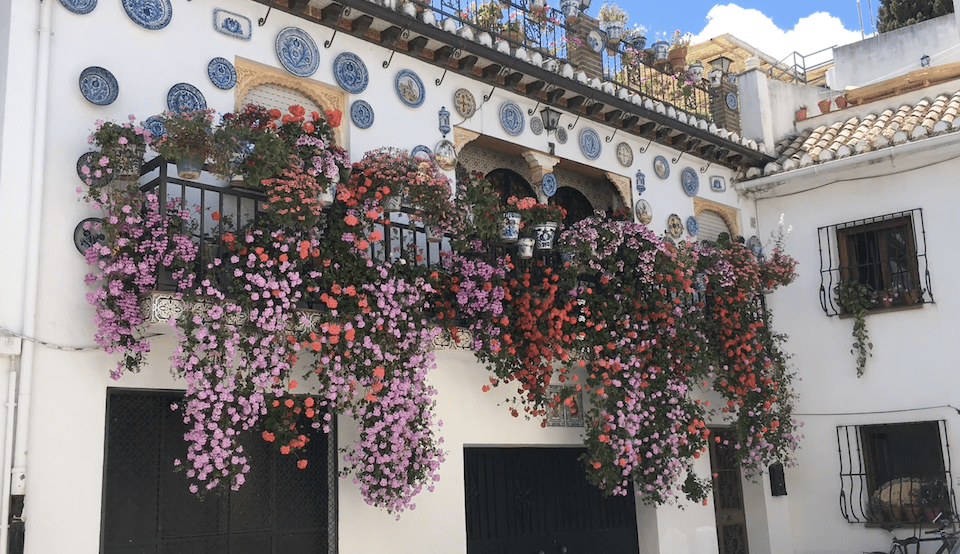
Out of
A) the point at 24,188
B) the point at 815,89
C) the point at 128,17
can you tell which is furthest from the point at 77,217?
the point at 815,89

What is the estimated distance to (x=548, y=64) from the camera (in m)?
9.23

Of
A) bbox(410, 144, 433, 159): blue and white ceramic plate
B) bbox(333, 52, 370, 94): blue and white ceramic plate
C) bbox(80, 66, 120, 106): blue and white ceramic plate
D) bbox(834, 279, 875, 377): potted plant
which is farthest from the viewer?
bbox(834, 279, 875, 377): potted plant

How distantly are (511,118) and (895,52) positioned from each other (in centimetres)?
1081

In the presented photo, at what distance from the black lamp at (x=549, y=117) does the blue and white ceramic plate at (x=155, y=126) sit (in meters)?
4.12

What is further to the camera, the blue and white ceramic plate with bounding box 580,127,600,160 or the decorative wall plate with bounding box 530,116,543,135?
the blue and white ceramic plate with bounding box 580,127,600,160

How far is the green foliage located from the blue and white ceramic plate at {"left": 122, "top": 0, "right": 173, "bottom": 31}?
659 inches

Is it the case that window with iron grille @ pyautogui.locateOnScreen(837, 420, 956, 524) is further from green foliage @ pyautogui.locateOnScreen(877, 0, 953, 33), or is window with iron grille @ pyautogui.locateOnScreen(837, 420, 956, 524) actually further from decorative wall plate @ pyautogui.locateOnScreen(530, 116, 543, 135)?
green foliage @ pyautogui.locateOnScreen(877, 0, 953, 33)

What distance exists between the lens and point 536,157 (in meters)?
9.44

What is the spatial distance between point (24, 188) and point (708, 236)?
7854 mm

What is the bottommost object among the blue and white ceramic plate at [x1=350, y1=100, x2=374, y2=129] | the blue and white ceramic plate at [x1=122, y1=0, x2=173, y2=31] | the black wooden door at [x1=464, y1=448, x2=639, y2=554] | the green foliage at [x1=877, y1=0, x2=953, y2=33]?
the black wooden door at [x1=464, y1=448, x2=639, y2=554]

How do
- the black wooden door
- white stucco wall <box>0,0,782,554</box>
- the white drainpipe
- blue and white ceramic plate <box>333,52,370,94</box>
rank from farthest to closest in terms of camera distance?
the black wooden door < blue and white ceramic plate <box>333,52,370,94</box> < white stucco wall <box>0,0,782,554</box> < the white drainpipe

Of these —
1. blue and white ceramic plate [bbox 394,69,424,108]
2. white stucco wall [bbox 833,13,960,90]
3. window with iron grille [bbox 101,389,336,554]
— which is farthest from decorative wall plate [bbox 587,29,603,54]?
white stucco wall [bbox 833,13,960,90]

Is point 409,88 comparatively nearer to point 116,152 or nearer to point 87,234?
point 116,152

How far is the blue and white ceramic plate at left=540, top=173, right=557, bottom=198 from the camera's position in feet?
31.2
